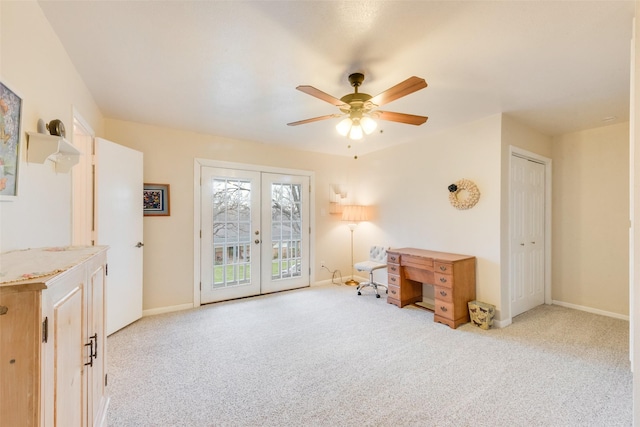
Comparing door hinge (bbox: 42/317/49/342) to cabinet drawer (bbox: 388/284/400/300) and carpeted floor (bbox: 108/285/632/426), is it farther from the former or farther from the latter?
cabinet drawer (bbox: 388/284/400/300)

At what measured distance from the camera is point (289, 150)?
181 inches

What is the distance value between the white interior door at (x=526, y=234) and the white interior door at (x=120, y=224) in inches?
176

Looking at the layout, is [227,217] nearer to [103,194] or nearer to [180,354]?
[103,194]

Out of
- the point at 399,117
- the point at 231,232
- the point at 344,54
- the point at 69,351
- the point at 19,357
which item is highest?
the point at 344,54

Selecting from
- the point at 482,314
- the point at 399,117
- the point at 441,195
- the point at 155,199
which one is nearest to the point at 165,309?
the point at 155,199

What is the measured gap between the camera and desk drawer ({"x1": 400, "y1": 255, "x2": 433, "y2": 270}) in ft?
11.1

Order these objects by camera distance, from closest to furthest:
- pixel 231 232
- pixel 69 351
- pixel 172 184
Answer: pixel 69 351 < pixel 172 184 < pixel 231 232

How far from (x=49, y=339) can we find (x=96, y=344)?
69cm

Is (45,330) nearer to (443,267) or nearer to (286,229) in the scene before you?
(443,267)

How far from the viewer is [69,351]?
0.99m

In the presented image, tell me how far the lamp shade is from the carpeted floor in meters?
→ 1.72

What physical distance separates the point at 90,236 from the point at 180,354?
1491mm

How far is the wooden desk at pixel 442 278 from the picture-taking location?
3.12m

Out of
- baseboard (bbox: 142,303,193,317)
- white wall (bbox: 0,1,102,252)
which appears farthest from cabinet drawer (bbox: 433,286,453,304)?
white wall (bbox: 0,1,102,252)
